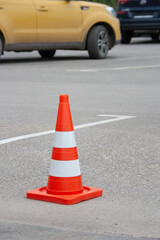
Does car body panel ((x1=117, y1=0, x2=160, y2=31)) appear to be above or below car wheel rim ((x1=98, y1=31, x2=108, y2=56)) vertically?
above

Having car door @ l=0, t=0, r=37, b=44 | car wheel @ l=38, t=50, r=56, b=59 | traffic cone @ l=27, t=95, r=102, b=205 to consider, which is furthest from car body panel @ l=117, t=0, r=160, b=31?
traffic cone @ l=27, t=95, r=102, b=205

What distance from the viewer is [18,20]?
14.3 metres

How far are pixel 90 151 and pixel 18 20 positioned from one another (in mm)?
8680

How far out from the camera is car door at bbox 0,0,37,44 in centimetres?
1402

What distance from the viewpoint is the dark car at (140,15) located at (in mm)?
21359

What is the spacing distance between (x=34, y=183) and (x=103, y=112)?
3300 millimetres

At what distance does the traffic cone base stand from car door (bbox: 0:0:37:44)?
978cm

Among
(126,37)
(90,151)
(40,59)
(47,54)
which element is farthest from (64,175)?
(126,37)

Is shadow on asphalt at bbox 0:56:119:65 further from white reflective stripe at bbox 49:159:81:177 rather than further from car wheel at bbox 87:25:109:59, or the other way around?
white reflective stripe at bbox 49:159:81:177

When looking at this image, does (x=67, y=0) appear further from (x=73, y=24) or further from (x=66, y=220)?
(x=66, y=220)

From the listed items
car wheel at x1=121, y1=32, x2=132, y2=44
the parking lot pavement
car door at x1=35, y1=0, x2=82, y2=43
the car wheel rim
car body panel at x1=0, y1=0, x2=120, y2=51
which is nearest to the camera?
the parking lot pavement

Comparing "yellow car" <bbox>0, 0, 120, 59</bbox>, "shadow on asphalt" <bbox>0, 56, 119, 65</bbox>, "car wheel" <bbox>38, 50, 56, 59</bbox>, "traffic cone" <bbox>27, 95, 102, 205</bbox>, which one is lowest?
"shadow on asphalt" <bbox>0, 56, 119, 65</bbox>

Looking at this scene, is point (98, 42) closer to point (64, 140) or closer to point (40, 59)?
point (40, 59)

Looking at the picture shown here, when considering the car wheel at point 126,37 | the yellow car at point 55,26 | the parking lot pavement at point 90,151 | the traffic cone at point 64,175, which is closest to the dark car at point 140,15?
the car wheel at point 126,37
